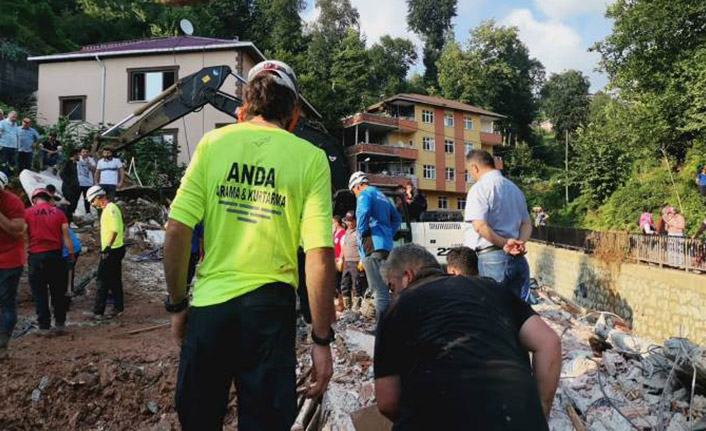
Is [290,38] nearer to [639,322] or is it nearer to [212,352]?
[639,322]

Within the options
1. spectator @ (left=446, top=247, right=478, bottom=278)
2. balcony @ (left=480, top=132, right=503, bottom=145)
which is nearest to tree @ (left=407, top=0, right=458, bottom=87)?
balcony @ (left=480, top=132, right=503, bottom=145)

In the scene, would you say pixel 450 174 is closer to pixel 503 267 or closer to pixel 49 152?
pixel 49 152

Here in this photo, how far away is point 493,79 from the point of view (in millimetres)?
59594

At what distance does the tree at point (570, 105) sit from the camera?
59.0 meters

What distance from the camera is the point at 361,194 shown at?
610 centimetres

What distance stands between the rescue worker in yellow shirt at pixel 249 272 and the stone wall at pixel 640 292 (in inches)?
411

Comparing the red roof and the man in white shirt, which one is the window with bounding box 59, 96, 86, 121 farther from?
the man in white shirt

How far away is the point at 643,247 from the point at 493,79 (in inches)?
1983

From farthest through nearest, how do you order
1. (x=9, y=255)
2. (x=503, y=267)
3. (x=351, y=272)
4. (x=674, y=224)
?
(x=674, y=224) → (x=351, y=272) → (x=9, y=255) → (x=503, y=267)

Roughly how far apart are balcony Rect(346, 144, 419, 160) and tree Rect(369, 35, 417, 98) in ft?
42.9

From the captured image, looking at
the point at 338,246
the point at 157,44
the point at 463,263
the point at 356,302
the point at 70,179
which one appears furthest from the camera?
the point at 157,44

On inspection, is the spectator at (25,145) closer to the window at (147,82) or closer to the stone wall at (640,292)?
the window at (147,82)

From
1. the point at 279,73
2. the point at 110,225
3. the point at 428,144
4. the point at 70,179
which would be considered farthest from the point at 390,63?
the point at 279,73

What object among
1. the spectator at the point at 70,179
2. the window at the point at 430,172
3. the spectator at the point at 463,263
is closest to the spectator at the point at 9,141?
the spectator at the point at 70,179
